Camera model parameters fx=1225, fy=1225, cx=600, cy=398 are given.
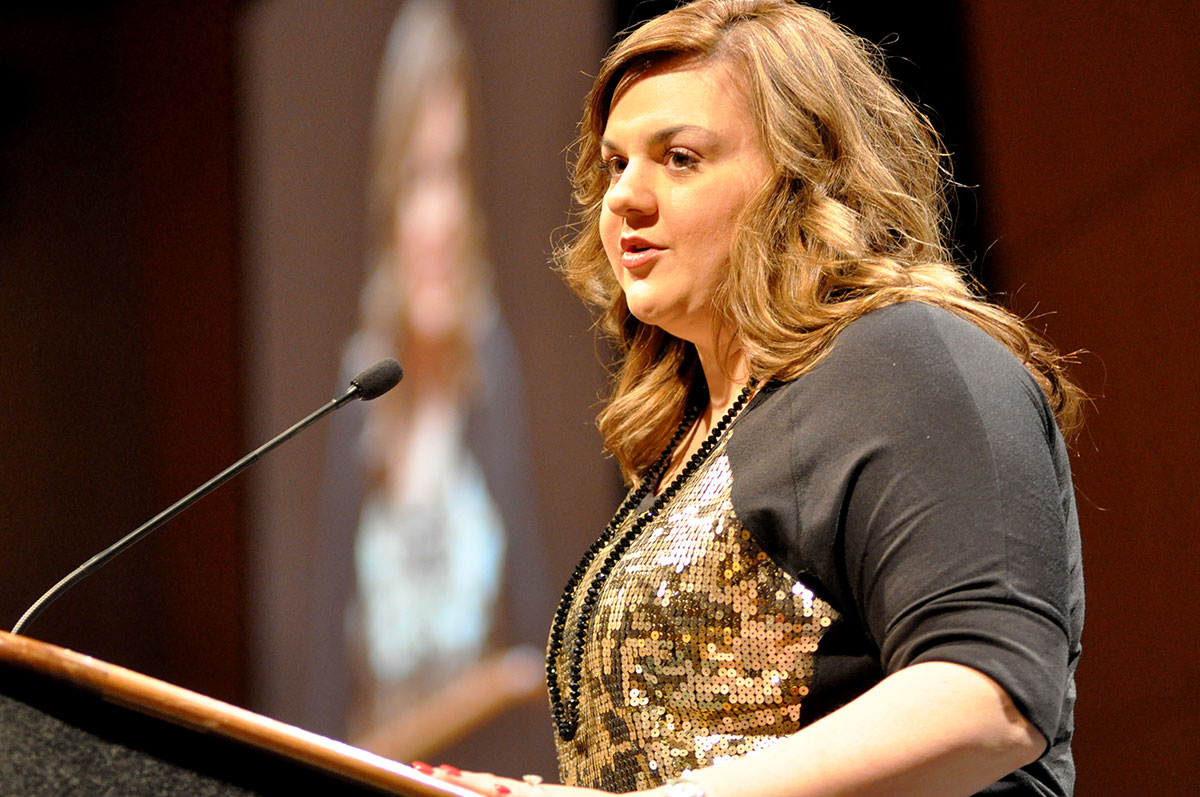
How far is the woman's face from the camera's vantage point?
4.60 feet

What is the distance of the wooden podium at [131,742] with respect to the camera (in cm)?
71

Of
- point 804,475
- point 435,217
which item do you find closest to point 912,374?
point 804,475

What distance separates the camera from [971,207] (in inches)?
88.0

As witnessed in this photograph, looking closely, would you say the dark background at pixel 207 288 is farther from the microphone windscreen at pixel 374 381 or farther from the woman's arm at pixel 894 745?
the woman's arm at pixel 894 745

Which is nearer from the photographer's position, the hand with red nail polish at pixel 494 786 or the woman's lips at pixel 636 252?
the hand with red nail polish at pixel 494 786

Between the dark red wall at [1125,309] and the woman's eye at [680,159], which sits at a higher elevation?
the woman's eye at [680,159]

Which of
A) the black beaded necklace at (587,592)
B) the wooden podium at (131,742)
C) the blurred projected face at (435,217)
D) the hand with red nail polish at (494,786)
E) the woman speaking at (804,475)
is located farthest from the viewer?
the blurred projected face at (435,217)

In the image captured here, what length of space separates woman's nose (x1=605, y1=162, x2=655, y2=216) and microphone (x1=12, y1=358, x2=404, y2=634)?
33 cm

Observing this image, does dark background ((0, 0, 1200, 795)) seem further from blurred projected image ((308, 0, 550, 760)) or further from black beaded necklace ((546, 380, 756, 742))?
black beaded necklace ((546, 380, 756, 742))

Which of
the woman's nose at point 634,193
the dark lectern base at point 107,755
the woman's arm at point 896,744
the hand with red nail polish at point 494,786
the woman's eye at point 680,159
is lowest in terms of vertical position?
the woman's arm at point 896,744

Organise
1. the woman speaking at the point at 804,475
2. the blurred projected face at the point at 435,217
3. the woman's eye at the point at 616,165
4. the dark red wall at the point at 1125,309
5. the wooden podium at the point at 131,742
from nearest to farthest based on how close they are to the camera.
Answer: the wooden podium at the point at 131,742 < the woman speaking at the point at 804,475 < the woman's eye at the point at 616,165 < the dark red wall at the point at 1125,309 < the blurred projected face at the point at 435,217

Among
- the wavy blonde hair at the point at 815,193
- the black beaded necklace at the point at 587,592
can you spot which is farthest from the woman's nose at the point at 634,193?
the black beaded necklace at the point at 587,592

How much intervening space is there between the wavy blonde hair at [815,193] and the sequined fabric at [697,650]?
193 mm

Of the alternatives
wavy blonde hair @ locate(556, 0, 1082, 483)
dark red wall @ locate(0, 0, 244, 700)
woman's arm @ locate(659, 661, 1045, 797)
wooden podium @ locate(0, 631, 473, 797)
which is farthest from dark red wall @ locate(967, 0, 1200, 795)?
dark red wall @ locate(0, 0, 244, 700)
